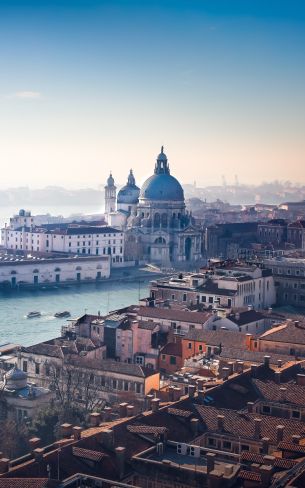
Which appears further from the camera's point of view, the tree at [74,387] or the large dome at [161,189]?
the large dome at [161,189]

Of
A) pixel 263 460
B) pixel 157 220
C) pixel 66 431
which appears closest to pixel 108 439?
pixel 66 431

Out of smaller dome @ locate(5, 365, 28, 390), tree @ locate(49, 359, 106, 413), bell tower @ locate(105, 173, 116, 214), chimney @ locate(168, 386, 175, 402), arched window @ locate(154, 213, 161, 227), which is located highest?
bell tower @ locate(105, 173, 116, 214)

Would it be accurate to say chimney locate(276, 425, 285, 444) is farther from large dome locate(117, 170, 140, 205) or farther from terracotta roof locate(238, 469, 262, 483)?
large dome locate(117, 170, 140, 205)

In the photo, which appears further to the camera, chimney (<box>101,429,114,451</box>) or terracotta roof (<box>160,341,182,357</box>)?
terracotta roof (<box>160,341,182,357</box>)

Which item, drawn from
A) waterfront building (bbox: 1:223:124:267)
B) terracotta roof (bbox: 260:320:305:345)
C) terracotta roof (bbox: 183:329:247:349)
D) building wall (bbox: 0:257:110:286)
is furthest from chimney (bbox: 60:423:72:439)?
waterfront building (bbox: 1:223:124:267)

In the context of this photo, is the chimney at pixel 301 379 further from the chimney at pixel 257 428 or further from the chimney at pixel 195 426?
the chimney at pixel 195 426

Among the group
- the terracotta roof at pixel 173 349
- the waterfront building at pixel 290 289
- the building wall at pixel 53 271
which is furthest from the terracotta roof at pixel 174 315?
the building wall at pixel 53 271
